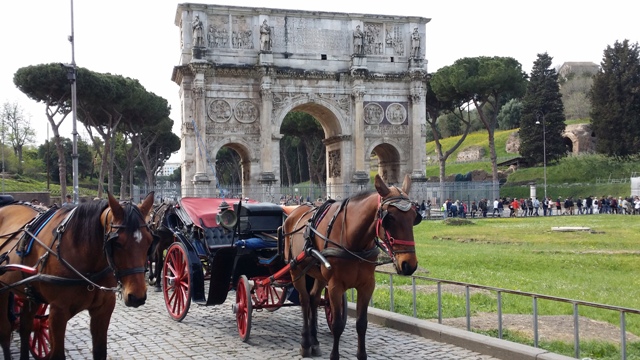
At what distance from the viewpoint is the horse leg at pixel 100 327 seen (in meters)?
4.99

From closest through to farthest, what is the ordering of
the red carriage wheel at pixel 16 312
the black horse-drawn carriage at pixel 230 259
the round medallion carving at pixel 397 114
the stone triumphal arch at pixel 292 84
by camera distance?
the red carriage wheel at pixel 16 312
the black horse-drawn carriage at pixel 230 259
the stone triumphal arch at pixel 292 84
the round medallion carving at pixel 397 114

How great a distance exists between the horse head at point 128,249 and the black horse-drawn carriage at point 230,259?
2.87m

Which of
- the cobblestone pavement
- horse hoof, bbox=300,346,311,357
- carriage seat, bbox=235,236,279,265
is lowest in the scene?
the cobblestone pavement

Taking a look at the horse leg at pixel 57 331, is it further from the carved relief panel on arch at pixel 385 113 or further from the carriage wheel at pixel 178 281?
the carved relief panel on arch at pixel 385 113

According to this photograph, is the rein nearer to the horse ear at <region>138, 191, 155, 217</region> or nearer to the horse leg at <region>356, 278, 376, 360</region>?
the horse ear at <region>138, 191, 155, 217</region>

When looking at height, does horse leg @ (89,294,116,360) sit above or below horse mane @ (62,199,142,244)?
below

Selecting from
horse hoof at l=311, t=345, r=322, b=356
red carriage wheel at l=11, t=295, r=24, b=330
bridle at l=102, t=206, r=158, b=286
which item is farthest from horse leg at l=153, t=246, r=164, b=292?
bridle at l=102, t=206, r=158, b=286

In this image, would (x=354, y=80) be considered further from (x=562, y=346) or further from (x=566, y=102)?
(x=566, y=102)

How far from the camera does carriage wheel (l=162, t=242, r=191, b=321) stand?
330 inches

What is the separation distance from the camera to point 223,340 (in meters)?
7.66

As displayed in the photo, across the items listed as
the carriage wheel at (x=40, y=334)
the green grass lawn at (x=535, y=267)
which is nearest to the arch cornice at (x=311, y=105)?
the green grass lawn at (x=535, y=267)

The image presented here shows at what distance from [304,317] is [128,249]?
2727mm

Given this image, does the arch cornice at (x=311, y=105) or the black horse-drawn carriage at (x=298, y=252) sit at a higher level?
the arch cornice at (x=311, y=105)

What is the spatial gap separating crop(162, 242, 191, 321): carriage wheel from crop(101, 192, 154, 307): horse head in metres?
3.46
